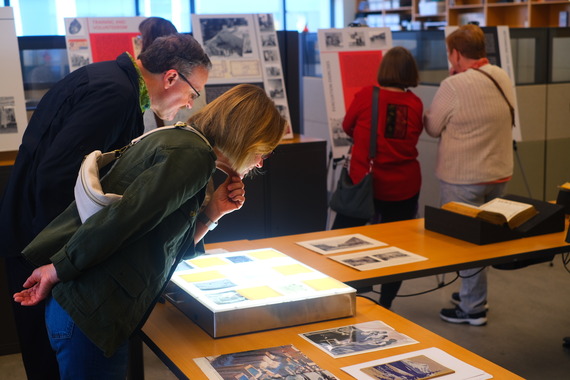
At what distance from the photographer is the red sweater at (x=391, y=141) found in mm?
3855

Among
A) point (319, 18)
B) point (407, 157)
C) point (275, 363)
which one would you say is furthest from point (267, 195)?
point (319, 18)

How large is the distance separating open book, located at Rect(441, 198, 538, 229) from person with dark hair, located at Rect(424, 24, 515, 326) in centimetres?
67

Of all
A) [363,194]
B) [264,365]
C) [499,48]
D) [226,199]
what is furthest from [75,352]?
[499,48]

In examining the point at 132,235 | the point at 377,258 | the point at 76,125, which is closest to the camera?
the point at 132,235

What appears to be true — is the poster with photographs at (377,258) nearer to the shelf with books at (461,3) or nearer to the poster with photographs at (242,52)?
the poster with photographs at (242,52)

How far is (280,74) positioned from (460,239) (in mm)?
2244

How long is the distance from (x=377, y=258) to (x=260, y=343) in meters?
0.90

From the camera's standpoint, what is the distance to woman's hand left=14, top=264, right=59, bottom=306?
166 cm

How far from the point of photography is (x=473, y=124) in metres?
3.79

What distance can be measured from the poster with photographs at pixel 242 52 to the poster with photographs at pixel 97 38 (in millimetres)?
435

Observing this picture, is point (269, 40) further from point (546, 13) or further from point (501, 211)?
point (546, 13)

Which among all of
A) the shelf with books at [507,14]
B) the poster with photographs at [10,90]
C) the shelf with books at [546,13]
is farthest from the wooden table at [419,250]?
the shelf with books at [507,14]

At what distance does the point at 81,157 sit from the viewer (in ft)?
6.52

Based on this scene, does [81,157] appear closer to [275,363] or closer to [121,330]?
[121,330]
